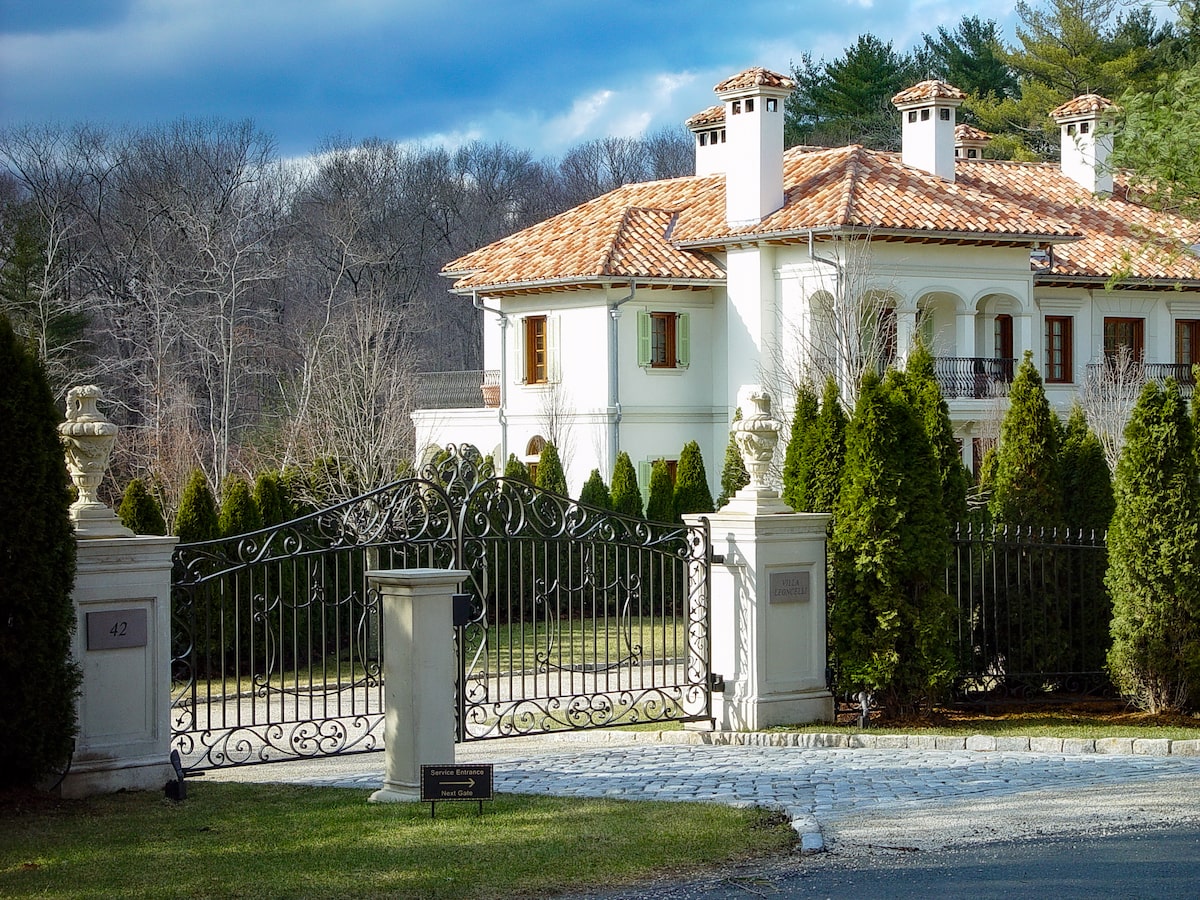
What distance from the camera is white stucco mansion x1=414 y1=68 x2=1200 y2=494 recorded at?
105ft

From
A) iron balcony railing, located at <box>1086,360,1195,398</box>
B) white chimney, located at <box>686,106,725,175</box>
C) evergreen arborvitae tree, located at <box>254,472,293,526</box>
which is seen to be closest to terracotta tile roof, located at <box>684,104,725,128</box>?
white chimney, located at <box>686,106,725,175</box>

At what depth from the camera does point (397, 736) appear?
9.18 meters

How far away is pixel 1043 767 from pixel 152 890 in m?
6.13

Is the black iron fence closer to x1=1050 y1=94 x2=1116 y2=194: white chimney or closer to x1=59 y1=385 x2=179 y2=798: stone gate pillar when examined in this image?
x1=59 y1=385 x2=179 y2=798: stone gate pillar

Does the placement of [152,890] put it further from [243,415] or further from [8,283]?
[243,415]

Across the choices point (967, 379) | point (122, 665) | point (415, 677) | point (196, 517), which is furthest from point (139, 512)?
point (967, 379)

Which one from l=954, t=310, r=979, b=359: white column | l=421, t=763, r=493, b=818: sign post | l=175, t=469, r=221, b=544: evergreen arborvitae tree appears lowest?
l=421, t=763, r=493, b=818: sign post

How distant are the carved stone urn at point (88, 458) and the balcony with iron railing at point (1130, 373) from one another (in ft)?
86.3

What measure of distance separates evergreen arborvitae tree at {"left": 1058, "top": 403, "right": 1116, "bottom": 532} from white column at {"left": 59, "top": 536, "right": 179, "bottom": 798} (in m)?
9.22

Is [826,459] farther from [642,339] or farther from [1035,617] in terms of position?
[642,339]

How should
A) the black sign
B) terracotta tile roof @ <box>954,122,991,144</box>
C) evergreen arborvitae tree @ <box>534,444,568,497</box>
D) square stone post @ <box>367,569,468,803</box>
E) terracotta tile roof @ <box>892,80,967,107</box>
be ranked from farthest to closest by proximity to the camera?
terracotta tile roof @ <box>954,122,991,144</box> → terracotta tile roof @ <box>892,80,967,107</box> → evergreen arborvitae tree @ <box>534,444,568,497</box> → square stone post @ <box>367,569,468,803</box> → the black sign

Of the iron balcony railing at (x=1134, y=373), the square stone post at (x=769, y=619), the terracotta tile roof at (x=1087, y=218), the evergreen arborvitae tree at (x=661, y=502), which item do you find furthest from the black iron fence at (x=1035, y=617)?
the terracotta tile roof at (x=1087, y=218)

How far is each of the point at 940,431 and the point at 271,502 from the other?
9.49 meters

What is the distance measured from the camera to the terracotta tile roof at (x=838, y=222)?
32062 mm
